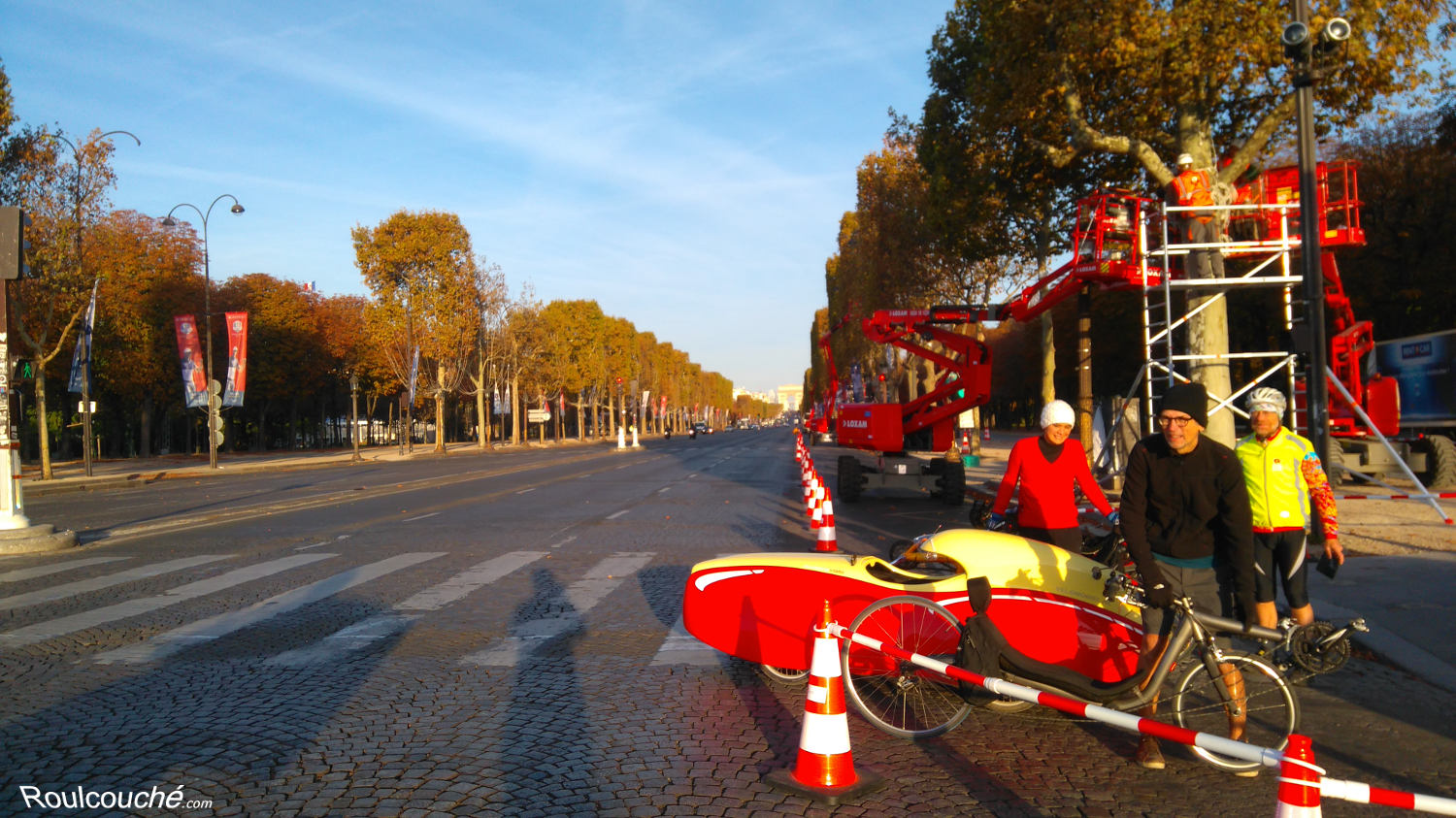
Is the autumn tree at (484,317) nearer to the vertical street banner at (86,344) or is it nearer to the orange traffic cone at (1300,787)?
the vertical street banner at (86,344)

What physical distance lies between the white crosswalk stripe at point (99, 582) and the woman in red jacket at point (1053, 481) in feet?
27.1

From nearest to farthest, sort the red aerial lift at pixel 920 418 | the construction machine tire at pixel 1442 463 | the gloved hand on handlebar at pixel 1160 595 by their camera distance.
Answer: the gloved hand on handlebar at pixel 1160 595, the red aerial lift at pixel 920 418, the construction machine tire at pixel 1442 463

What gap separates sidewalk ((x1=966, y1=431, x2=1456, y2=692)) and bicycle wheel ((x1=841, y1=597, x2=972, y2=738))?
308cm

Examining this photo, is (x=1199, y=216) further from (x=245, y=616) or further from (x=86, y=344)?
(x=86, y=344)

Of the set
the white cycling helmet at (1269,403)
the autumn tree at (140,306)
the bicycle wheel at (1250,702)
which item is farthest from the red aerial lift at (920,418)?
the autumn tree at (140,306)

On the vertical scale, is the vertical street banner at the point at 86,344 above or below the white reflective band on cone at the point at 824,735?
above

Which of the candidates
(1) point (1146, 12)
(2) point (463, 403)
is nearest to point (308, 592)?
(1) point (1146, 12)

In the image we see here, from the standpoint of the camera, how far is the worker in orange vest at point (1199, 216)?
13.9 m

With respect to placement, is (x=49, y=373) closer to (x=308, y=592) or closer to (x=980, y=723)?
(x=308, y=592)

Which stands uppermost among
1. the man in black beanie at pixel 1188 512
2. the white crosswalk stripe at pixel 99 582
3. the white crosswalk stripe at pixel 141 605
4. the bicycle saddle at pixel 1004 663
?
the man in black beanie at pixel 1188 512

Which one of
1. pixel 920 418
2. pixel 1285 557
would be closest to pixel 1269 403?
pixel 1285 557

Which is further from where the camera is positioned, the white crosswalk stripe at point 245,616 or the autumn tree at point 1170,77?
the autumn tree at point 1170,77

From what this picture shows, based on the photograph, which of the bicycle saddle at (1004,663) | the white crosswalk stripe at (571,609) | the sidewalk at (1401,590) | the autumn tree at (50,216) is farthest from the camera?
the autumn tree at (50,216)

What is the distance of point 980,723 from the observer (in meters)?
5.10
